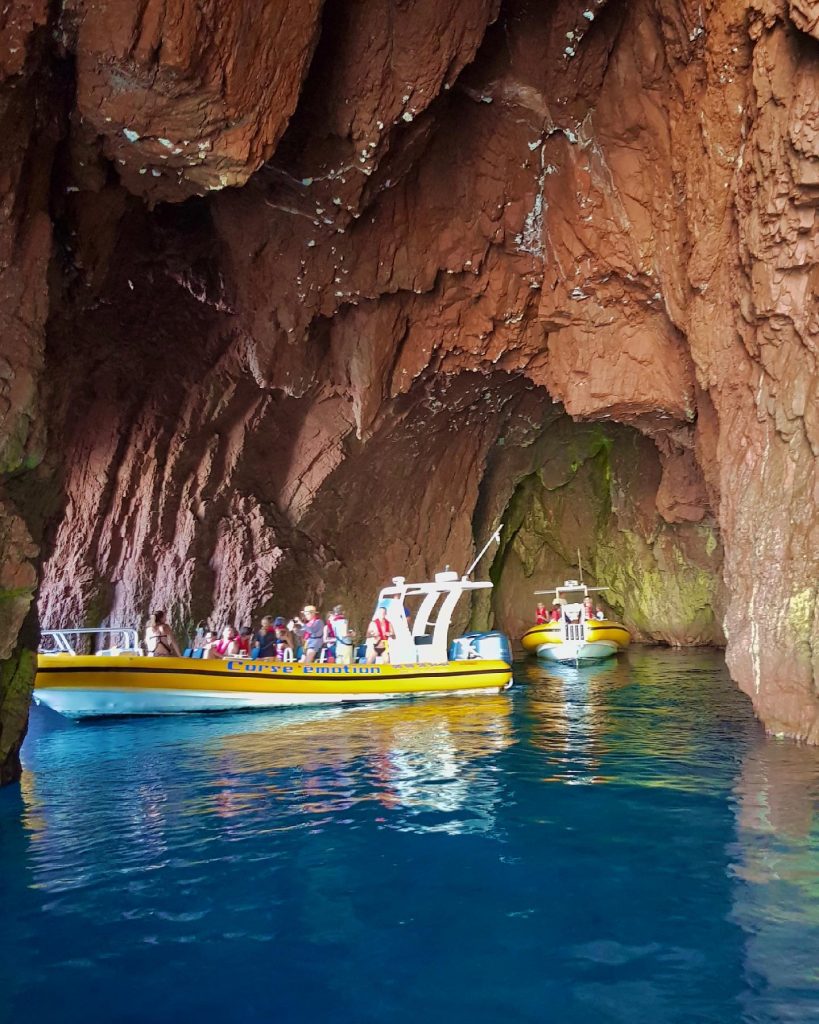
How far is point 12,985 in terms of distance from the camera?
412 centimetres

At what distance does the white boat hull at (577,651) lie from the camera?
68.7 ft

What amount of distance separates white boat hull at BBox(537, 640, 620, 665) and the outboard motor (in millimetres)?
5253

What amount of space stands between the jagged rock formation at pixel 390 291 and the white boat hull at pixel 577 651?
11.1 ft

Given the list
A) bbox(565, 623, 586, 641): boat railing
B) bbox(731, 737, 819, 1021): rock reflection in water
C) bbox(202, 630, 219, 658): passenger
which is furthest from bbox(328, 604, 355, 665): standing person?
bbox(731, 737, 819, 1021): rock reflection in water

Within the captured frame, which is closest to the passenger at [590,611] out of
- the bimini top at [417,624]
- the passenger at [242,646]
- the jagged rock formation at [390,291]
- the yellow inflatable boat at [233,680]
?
the jagged rock formation at [390,291]

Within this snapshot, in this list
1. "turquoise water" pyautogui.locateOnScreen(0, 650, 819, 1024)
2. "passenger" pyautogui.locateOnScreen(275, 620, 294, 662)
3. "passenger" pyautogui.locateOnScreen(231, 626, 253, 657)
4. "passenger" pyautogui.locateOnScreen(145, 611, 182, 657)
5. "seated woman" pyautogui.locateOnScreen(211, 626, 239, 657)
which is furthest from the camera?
"passenger" pyautogui.locateOnScreen(275, 620, 294, 662)

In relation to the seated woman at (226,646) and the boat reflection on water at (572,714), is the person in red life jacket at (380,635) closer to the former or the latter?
the seated woman at (226,646)

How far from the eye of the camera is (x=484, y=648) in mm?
16031

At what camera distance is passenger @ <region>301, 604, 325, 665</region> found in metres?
15.1

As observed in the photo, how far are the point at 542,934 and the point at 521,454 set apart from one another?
689 inches

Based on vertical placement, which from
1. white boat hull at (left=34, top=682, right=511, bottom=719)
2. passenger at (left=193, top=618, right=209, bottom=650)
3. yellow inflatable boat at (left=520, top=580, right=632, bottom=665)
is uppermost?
passenger at (left=193, top=618, right=209, bottom=650)

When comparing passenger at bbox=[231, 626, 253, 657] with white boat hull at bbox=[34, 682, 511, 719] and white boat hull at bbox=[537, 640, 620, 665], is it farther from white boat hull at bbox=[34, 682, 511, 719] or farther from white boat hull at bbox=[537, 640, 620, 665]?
Answer: white boat hull at bbox=[537, 640, 620, 665]

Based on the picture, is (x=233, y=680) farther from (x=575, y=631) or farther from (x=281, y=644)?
(x=575, y=631)

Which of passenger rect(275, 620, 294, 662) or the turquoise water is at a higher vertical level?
passenger rect(275, 620, 294, 662)
